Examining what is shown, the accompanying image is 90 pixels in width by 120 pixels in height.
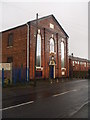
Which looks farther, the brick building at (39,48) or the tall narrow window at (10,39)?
the tall narrow window at (10,39)

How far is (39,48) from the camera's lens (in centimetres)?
2612

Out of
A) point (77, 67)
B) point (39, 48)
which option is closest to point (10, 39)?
point (39, 48)

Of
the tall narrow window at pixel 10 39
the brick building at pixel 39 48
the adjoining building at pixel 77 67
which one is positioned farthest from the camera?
the adjoining building at pixel 77 67

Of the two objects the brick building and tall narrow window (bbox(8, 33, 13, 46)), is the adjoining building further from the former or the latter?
tall narrow window (bbox(8, 33, 13, 46))

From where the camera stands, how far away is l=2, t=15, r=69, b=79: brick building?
23781 mm

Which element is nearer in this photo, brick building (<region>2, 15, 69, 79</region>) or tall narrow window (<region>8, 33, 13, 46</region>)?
brick building (<region>2, 15, 69, 79</region>)

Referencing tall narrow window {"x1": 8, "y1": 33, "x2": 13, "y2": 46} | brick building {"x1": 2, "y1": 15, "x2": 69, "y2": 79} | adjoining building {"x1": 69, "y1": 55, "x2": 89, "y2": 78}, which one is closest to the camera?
brick building {"x1": 2, "y1": 15, "x2": 69, "y2": 79}

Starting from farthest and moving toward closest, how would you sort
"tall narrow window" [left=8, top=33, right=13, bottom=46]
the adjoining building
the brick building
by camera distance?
the adjoining building
"tall narrow window" [left=8, top=33, right=13, bottom=46]
the brick building

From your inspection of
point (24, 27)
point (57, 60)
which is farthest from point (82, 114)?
point (57, 60)

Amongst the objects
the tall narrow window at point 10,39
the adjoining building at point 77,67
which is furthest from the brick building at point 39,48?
the adjoining building at point 77,67

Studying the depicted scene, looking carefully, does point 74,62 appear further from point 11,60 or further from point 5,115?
point 5,115

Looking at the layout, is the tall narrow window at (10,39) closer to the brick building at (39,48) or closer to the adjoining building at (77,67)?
the brick building at (39,48)

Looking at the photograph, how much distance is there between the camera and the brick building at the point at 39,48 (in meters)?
23.8

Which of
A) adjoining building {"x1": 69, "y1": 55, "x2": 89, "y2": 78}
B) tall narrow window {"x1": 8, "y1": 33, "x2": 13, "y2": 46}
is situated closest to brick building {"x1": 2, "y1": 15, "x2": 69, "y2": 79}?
tall narrow window {"x1": 8, "y1": 33, "x2": 13, "y2": 46}
